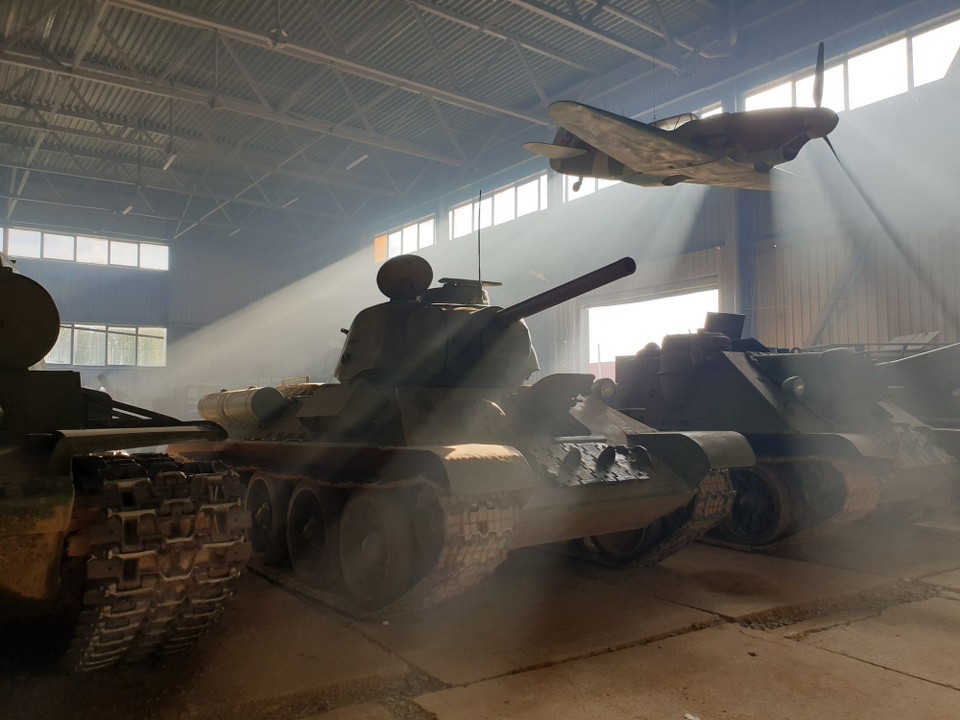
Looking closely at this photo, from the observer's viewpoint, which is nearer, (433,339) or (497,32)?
(433,339)

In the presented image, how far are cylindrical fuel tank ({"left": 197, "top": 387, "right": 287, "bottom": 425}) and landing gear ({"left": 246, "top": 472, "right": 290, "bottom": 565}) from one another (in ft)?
1.96

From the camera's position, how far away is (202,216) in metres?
29.0

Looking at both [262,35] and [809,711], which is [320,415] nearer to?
[809,711]

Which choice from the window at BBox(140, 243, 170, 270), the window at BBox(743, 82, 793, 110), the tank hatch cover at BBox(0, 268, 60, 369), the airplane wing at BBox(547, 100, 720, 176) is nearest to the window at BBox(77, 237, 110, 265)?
the window at BBox(140, 243, 170, 270)

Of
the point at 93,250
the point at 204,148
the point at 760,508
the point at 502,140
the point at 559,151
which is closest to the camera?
the point at 760,508

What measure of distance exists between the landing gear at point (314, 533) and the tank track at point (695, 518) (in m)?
2.57

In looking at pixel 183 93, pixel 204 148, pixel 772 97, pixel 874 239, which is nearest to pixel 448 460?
pixel 874 239

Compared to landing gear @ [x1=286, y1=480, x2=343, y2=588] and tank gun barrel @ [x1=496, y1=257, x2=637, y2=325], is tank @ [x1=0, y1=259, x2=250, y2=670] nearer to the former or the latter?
landing gear @ [x1=286, y1=480, x2=343, y2=588]

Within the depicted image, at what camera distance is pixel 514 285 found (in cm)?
2255

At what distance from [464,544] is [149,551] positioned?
1991 millimetres

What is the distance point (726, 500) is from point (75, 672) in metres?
5.21

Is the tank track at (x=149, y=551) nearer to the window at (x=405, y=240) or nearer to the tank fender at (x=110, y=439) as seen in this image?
the tank fender at (x=110, y=439)

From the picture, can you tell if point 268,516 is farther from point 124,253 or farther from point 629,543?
point 124,253

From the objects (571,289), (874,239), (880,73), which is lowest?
(571,289)
